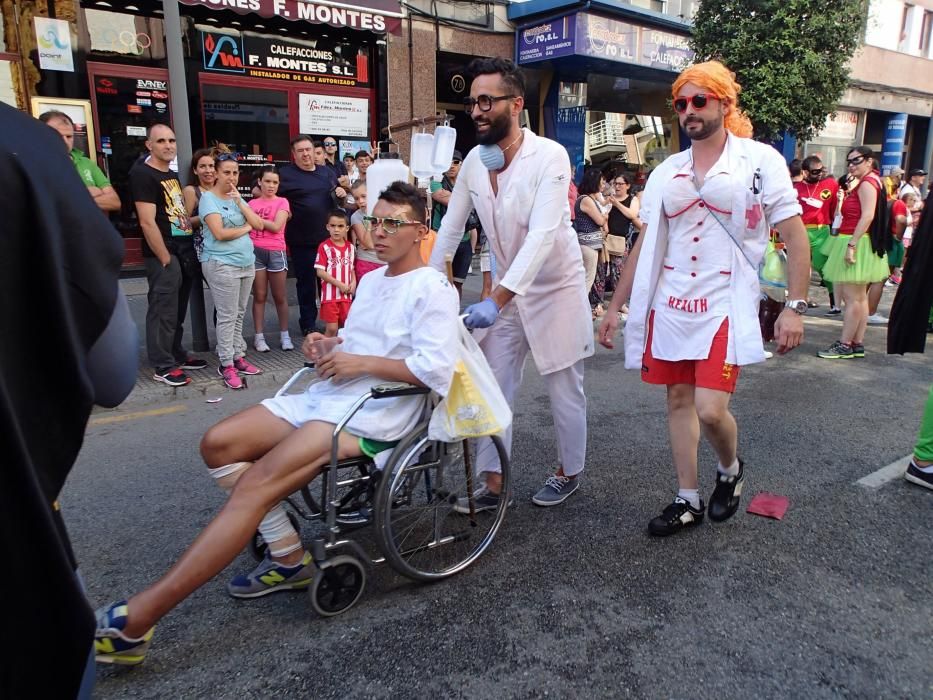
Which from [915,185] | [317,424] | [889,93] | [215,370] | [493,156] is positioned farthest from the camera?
[889,93]

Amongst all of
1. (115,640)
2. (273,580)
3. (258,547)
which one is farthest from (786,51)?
(115,640)

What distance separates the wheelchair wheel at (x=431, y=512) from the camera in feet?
8.23

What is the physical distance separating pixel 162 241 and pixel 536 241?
12.1 feet

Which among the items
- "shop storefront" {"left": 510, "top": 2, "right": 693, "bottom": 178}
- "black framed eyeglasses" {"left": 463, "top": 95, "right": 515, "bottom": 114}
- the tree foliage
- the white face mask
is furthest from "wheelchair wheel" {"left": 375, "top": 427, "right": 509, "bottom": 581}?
"shop storefront" {"left": 510, "top": 2, "right": 693, "bottom": 178}

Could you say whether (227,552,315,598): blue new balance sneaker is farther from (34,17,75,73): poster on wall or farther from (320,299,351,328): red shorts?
(34,17,75,73): poster on wall

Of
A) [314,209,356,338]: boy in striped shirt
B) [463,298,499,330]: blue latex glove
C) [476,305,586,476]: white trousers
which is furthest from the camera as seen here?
[314,209,356,338]: boy in striped shirt

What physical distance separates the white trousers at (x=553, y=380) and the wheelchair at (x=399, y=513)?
396 mm

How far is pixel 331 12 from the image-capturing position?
9.49 meters

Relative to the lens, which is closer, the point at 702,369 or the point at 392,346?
the point at 392,346

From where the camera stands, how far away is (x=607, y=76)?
15539 mm

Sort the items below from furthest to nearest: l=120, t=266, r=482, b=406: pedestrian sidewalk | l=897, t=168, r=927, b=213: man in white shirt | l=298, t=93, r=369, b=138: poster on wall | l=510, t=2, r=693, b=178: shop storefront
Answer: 1. l=510, t=2, r=693, b=178: shop storefront
2. l=897, t=168, r=927, b=213: man in white shirt
3. l=298, t=93, r=369, b=138: poster on wall
4. l=120, t=266, r=482, b=406: pedestrian sidewalk

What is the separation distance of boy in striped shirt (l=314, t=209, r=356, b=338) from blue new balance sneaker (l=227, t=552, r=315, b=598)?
3.59 meters

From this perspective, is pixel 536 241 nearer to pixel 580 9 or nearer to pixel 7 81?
pixel 7 81

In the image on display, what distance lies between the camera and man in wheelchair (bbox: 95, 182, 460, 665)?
225 centimetres
